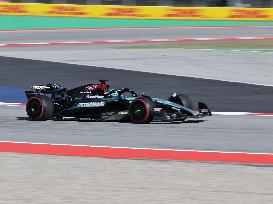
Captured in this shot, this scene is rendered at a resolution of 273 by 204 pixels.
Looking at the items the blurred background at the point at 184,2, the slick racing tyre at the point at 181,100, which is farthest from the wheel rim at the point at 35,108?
the blurred background at the point at 184,2

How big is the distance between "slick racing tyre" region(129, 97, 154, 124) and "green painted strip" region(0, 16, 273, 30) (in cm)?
2571

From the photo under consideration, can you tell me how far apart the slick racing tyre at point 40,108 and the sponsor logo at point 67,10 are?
27134 millimetres

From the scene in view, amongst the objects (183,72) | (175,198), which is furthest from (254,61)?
(175,198)

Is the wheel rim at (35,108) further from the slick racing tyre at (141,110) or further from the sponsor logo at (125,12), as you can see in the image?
the sponsor logo at (125,12)

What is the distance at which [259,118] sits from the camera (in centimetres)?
1426

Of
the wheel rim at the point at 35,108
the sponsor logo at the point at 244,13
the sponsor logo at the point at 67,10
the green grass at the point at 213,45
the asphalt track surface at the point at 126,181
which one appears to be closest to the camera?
the asphalt track surface at the point at 126,181

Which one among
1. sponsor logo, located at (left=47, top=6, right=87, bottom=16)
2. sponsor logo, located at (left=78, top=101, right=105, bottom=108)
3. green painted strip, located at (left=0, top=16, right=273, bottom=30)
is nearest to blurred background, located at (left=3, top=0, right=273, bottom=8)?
sponsor logo, located at (left=47, top=6, right=87, bottom=16)

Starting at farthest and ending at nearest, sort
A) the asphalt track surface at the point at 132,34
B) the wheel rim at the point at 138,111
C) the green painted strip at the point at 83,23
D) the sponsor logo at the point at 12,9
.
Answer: the sponsor logo at the point at 12,9 < the green painted strip at the point at 83,23 < the asphalt track surface at the point at 132,34 < the wheel rim at the point at 138,111

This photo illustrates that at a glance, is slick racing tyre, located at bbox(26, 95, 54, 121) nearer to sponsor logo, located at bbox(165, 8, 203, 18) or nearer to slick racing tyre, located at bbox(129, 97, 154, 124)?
slick racing tyre, located at bbox(129, 97, 154, 124)

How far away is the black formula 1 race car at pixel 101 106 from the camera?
13234mm

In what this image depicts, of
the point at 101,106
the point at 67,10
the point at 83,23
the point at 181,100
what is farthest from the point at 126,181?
the point at 67,10

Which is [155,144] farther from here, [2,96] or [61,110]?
[2,96]

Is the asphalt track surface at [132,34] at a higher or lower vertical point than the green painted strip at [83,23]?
lower

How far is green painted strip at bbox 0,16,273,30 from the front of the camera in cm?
3936
